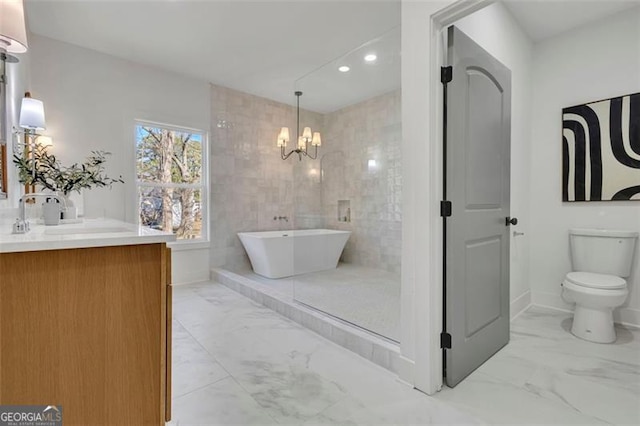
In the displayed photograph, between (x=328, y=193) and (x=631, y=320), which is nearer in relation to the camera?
(x=631, y=320)

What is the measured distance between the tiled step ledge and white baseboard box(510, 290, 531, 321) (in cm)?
148

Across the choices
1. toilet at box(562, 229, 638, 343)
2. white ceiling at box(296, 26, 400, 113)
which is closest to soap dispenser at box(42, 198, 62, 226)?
white ceiling at box(296, 26, 400, 113)

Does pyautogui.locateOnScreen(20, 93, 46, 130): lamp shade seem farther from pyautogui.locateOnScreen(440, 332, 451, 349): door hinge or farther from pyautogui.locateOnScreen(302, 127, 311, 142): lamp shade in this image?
pyautogui.locateOnScreen(440, 332, 451, 349): door hinge

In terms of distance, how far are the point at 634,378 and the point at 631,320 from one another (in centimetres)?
105

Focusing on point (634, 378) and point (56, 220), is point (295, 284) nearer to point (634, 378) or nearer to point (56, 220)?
point (56, 220)

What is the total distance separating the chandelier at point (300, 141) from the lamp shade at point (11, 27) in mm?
2994

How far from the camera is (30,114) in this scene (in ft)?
7.13

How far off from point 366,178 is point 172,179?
2499 mm

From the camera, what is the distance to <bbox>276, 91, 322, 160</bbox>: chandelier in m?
4.16

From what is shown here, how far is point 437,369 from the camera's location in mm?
1686

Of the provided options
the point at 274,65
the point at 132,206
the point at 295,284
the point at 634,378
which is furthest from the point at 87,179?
the point at 634,378

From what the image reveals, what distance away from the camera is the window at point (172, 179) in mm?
3756

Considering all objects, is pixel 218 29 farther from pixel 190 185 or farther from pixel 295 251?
pixel 295 251

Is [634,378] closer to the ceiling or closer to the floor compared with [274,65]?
closer to the floor
